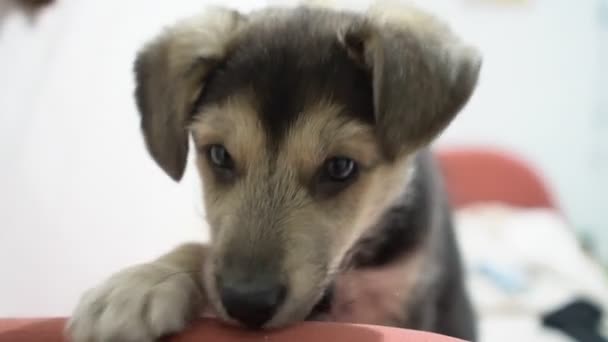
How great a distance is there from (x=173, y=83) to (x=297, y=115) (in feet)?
0.95

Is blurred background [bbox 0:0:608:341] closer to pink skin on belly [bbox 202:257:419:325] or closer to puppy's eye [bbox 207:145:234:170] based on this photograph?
puppy's eye [bbox 207:145:234:170]

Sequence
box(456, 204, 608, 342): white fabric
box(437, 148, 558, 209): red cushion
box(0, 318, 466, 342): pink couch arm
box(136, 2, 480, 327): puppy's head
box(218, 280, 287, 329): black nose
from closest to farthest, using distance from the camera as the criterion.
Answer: box(0, 318, 466, 342): pink couch arm < box(218, 280, 287, 329): black nose < box(136, 2, 480, 327): puppy's head < box(456, 204, 608, 342): white fabric < box(437, 148, 558, 209): red cushion

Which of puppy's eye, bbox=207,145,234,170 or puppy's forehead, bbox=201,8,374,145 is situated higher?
puppy's forehead, bbox=201,8,374,145

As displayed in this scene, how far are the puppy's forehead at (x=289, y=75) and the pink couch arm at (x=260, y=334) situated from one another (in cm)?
43

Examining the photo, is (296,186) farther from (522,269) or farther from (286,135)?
(522,269)

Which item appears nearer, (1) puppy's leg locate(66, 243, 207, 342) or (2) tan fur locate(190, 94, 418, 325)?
(1) puppy's leg locate(66, 243, 207, 342)

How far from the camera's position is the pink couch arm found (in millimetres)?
1007

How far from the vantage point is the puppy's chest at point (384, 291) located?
1.68 m

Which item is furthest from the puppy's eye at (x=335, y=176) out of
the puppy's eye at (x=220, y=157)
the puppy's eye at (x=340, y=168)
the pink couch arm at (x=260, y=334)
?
the pink couch arm at (x=260, y=334)

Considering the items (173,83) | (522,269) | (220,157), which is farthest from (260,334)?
(522,269)

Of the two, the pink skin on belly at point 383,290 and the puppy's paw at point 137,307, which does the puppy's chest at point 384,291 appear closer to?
the pink skin on belly at point 383,290

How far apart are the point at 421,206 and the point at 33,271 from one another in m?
0.88

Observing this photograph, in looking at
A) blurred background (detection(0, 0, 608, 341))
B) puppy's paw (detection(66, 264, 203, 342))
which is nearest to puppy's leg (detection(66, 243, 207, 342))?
puppy's paw (detection(66, 264, 203, 342))

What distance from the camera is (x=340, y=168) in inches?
57.0
